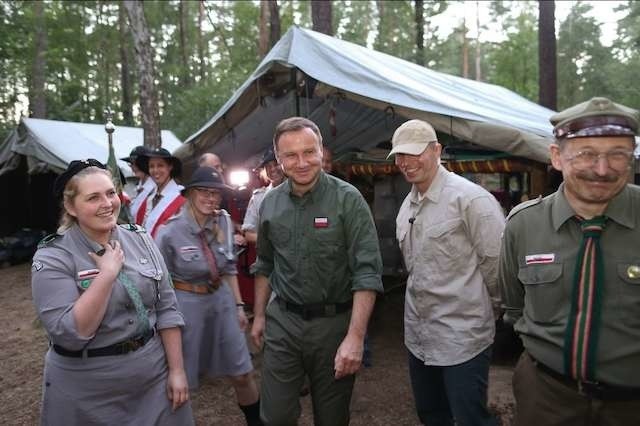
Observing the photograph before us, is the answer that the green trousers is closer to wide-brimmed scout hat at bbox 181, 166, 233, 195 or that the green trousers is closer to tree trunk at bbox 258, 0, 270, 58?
wide-brimmed scout hat at bbox 181, 166, 233, 195

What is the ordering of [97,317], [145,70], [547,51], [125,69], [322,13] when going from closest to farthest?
[97,317]
[145,70]
[322,13]
[547,51]
[125,69]

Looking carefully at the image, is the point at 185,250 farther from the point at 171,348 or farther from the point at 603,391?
the point at 603,391

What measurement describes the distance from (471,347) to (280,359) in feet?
3.29

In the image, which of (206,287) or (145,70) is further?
(145,70)

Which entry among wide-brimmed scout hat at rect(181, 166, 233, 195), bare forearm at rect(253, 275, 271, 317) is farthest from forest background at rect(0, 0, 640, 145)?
bare forearm at rect(253, 275, 271, 317)

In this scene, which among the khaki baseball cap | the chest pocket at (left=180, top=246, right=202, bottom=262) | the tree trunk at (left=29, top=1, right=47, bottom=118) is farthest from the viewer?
the tree trunk at (left=29, top=1, right=47, bottom=118)

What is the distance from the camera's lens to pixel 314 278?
2.51 meters

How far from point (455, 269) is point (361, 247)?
0.55m

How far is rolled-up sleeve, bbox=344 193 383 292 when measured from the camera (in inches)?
94.8

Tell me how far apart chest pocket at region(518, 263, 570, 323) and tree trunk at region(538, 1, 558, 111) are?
39.7 ft

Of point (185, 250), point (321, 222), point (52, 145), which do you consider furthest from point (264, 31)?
point (321, 222)

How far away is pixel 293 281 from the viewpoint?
101 inches

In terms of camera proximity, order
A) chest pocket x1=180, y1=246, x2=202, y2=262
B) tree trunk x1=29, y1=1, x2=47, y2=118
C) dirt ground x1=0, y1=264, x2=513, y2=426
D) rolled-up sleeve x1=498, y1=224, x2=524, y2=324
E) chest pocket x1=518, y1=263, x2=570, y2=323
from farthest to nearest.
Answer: tree trunk x1=29, y1=1, x2=47, y2=118, dirt ground x1=0, y1=264, x2=513, y2=426, chest pocket x1=180, y1=246, x2=202, y2=262, rolled-up sleeve x1=498, y1=224, x2=524, y2=324, chest pocket x1=518, y1=263, x2=570, y2=323

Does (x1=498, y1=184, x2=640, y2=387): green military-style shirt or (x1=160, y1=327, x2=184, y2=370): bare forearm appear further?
(x1=160, y1=327, x2=184, y2=370): bare forearm
